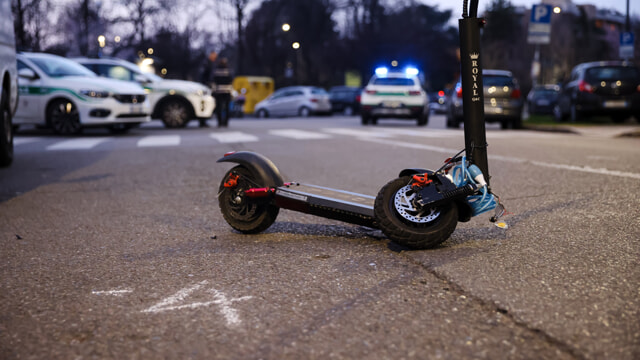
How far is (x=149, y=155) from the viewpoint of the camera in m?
10.5

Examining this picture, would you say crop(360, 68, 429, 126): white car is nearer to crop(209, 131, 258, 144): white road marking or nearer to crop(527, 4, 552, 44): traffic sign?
crop(527, 4, 552, 44): traffic sign

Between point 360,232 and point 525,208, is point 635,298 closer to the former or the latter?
point 360,232

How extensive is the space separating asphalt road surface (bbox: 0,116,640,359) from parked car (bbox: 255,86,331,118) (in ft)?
88.6

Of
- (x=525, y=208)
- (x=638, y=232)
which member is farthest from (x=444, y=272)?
(x=525, y=208)

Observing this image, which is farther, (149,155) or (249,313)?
(149,155)

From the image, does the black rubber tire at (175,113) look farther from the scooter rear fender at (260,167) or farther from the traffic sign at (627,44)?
the scooter rear fender at (260,167)

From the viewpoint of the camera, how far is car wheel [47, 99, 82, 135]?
14.9 m

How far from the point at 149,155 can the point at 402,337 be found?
8537mm

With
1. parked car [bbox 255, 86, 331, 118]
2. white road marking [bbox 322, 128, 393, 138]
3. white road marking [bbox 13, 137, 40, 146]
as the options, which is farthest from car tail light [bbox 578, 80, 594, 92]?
parked car [bbox 255, 86, 331, 118]

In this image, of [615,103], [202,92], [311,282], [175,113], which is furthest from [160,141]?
[615,103]

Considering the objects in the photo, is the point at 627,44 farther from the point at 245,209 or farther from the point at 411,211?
the point at 411,211

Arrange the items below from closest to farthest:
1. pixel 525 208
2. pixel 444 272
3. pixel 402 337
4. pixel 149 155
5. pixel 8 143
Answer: pixel 402 337 < pixel 444 272 < pixel 525 208 < pixel 8 143 < pixel 149 155

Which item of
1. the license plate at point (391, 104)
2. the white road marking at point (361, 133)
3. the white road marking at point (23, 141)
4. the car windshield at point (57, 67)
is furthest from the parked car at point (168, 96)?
the license plate at point (391, 104)

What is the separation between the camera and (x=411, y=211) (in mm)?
3758
